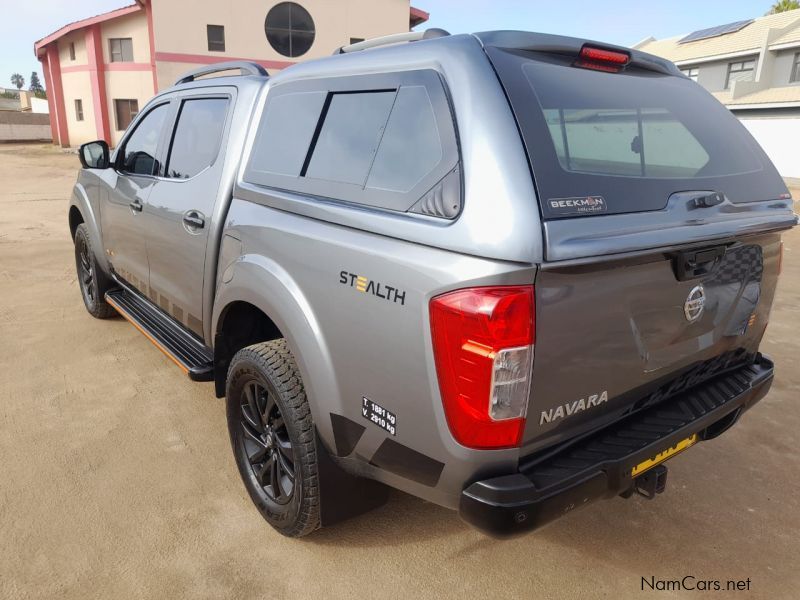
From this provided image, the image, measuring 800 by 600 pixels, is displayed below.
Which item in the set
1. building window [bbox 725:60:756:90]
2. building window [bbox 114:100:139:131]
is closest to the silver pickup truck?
building window [bbox 114:100:139:131]

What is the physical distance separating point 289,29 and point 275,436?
25375 mm

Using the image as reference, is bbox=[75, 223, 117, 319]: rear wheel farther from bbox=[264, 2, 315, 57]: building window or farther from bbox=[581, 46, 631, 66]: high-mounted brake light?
bbox=[264, 2, 315, 57]: building window

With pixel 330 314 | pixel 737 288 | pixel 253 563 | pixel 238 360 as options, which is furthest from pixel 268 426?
pixel 737 288

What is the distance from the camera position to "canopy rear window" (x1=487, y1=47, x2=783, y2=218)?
1.75 metres

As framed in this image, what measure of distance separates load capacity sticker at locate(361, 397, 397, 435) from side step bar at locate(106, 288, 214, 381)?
1.35 meters

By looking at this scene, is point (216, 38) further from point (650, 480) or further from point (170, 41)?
point (650, 480)

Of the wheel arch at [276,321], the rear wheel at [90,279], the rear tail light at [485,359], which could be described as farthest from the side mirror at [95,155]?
the rear tail light at [485,359]

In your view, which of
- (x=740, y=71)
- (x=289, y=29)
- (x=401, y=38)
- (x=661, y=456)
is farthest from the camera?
(x=740, y=71)

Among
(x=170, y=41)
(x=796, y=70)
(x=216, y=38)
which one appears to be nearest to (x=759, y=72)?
(x=796, y=70)

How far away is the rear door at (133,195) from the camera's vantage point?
3713 mm

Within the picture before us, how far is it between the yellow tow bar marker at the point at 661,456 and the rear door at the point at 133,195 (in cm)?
301

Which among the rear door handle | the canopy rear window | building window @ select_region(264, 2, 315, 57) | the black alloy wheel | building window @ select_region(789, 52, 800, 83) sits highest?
building window @ select_region(264, 2, 315, 57)

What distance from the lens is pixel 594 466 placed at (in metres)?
1.84

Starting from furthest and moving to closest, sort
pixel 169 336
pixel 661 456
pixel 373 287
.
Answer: pixel 169 336, pixel 661 456, pixel 373 287
